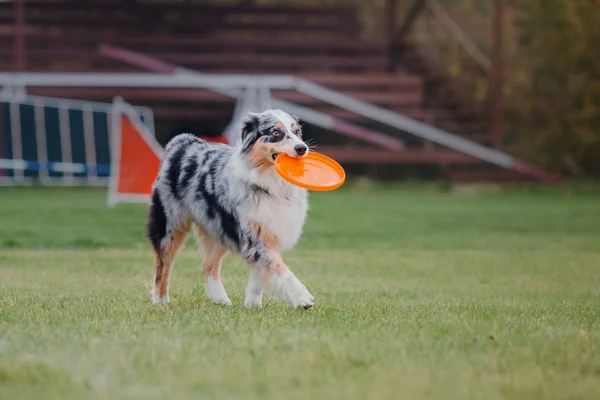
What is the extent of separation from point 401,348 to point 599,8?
21.4 metres

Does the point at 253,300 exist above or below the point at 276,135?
below

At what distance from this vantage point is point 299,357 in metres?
4.38

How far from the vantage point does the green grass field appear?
12.8ft

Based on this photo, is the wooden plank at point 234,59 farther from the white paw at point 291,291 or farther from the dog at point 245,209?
the white paw at point 291,291

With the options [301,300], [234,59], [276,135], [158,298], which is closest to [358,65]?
[234,59]

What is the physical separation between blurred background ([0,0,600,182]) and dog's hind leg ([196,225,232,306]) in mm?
14506

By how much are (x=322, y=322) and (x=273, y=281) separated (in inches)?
27.6

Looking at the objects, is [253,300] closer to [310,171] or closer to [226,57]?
[310,171]

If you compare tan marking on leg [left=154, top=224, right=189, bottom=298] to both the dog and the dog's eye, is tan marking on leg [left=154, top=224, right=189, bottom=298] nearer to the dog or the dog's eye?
the dog

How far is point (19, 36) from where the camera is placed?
21719 mm

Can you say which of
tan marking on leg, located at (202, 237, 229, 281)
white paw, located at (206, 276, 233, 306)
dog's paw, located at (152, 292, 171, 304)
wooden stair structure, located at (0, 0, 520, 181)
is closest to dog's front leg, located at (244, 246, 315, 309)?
white paw, located at (206, 276, 233, 306)

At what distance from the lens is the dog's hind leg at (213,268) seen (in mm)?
6767

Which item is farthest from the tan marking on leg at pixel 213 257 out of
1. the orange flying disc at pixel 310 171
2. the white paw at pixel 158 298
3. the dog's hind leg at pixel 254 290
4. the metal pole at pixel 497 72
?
the metal pole at pixel 497 72

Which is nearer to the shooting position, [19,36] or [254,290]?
[254,290]
